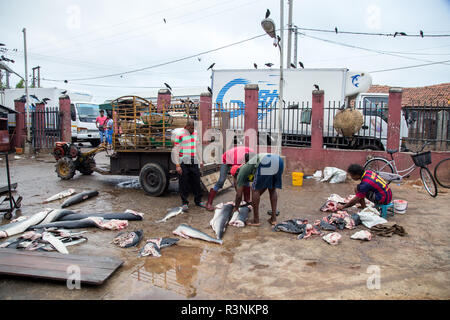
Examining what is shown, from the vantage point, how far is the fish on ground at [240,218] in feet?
17.2

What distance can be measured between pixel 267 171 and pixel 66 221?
11.4ft

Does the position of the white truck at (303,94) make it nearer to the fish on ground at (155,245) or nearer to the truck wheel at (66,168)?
the truck wheel at (66,168)

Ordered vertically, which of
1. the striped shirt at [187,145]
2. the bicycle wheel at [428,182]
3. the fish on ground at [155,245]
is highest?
the striped shirt at [187,145]

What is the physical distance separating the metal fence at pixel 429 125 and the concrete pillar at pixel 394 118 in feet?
1.35

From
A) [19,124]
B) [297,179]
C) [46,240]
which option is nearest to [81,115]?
[19,124]

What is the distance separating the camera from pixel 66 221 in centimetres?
511

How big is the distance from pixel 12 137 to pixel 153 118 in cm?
1408

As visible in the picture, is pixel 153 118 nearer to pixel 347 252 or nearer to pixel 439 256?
pixel 347 252

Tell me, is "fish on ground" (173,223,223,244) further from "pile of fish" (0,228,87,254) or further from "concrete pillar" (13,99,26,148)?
"concrete pillar" (13,99,26,148)

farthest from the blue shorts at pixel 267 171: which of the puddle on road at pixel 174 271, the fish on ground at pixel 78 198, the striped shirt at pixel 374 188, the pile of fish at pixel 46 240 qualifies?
the fish on ground at pixel 78 198

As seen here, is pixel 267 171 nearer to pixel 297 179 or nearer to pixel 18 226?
pixel 297 179

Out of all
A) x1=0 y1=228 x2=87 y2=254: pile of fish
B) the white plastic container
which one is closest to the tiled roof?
the white plastic container

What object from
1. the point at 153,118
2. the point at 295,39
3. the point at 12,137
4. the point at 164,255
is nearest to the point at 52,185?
the point at 153,118

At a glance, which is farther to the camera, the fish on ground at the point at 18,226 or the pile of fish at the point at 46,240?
the fish on ground at the point at 18,226
